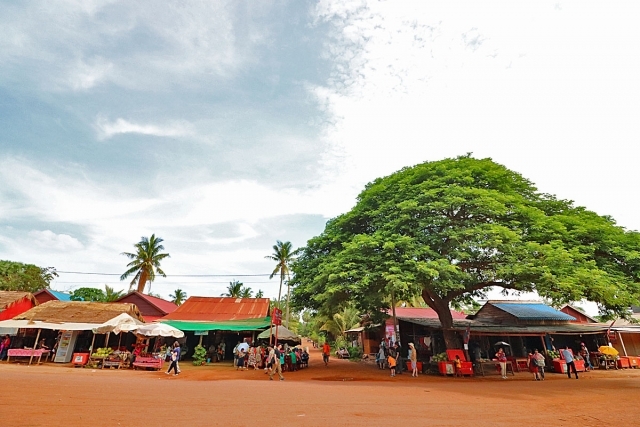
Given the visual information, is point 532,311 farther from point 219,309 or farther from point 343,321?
point 219,309

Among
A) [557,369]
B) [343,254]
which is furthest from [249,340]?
[557,369]

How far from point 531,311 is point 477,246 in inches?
A: 546

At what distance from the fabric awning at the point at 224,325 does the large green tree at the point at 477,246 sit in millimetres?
6469

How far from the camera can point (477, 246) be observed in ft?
50.3

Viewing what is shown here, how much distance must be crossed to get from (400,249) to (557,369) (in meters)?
12.6

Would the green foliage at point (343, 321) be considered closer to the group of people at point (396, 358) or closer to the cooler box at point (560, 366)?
the group of people at point (396, 358)

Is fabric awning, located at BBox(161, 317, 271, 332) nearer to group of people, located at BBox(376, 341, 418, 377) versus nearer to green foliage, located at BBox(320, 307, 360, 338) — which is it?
group of people, located at BBox(376, 341, 418, 377)

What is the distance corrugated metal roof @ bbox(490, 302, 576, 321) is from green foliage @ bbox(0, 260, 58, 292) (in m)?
44.1

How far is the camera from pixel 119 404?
794 cm

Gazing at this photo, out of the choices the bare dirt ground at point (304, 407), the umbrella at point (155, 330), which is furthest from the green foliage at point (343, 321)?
the bare dirt ground at point (304, 407)

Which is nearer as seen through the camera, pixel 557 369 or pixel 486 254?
pixel 486 254

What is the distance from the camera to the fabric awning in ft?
75.6

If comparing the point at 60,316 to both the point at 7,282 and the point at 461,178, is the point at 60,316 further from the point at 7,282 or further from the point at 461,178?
the point at 461,178

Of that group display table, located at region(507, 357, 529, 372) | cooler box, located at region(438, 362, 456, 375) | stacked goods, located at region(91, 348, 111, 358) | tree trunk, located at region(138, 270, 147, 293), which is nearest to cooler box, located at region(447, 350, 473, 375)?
cooler box, located at region(438, 362, 456, 375)
